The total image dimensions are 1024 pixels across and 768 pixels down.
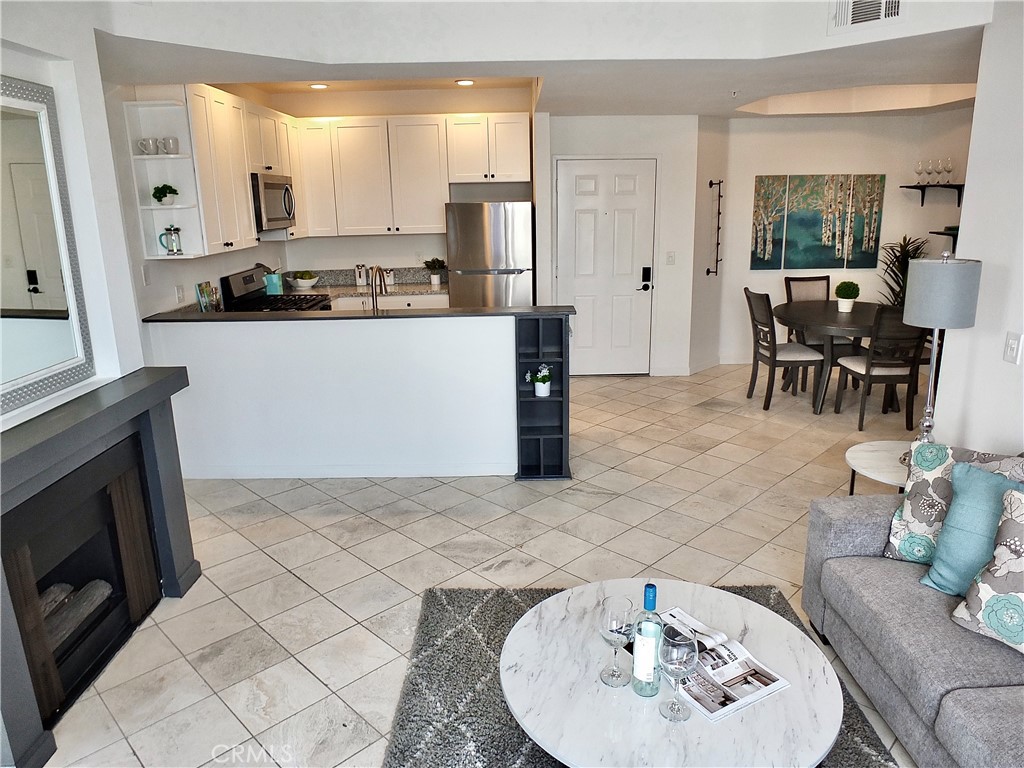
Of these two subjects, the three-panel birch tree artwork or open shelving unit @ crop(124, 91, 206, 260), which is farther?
the three-panel birch tree artwork

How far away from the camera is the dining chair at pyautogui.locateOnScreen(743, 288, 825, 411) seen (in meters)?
5.62

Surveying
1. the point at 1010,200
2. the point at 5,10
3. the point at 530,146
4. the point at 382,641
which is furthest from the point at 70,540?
the point at 530,146

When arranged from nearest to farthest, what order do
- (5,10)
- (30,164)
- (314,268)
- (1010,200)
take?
(5,10)
(30,164)
(1010,200)
(314,268)

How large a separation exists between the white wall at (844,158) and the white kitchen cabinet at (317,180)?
3.72 metres

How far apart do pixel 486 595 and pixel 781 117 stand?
5603 millimetres

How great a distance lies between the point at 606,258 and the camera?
6582 mm

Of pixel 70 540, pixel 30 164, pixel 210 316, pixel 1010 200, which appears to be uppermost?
pixel 30 164

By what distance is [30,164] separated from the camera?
8.50 ft

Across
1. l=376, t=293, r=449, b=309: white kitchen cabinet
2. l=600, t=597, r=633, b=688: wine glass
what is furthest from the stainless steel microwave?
l=600, t=597, r=633, b=688: wine glass

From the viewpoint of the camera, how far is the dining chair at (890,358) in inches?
197

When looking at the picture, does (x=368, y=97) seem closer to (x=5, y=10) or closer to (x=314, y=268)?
(x=314, y=268)

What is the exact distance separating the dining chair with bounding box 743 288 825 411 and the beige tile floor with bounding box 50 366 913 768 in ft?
1.33

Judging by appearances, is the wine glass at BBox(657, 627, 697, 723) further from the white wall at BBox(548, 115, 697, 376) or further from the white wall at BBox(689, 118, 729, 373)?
the white wall at BBox(689, 118, 729, 373)

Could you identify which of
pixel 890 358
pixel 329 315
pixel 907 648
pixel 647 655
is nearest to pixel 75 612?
pixel 329 315
